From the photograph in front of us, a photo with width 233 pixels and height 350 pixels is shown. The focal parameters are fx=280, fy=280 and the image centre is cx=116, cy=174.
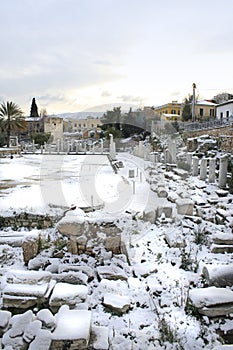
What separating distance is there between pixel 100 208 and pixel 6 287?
3.46 metres

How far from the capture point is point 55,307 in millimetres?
3264

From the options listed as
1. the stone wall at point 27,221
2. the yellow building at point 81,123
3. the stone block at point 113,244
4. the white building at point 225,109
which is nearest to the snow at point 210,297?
the stone block at point 113,244

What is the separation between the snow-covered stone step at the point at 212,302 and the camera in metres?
3.21

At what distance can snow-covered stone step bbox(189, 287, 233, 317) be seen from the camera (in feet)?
10.5

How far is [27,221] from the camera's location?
5.86 metres

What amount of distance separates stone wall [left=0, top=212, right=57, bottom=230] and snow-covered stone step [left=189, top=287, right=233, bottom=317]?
3.39 meters

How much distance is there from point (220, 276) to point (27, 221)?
3.91m

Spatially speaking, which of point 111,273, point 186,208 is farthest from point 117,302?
point 186,208

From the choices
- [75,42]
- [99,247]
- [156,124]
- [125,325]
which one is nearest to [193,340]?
[125,325]

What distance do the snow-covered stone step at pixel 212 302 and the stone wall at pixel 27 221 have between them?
11.1ft

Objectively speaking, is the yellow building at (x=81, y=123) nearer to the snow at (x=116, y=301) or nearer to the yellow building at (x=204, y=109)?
the yellow building at (x=204, y=109)

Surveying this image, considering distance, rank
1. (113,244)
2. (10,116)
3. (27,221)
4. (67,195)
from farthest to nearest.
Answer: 1. (10,116)
2. (67,195)
3. (27,221)
4. (113,244)

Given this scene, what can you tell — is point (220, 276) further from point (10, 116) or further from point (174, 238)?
point (10, 116)

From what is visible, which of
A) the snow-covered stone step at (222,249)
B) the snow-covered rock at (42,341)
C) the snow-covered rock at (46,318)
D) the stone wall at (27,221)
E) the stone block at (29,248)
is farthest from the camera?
the stone wall at (27,221)
